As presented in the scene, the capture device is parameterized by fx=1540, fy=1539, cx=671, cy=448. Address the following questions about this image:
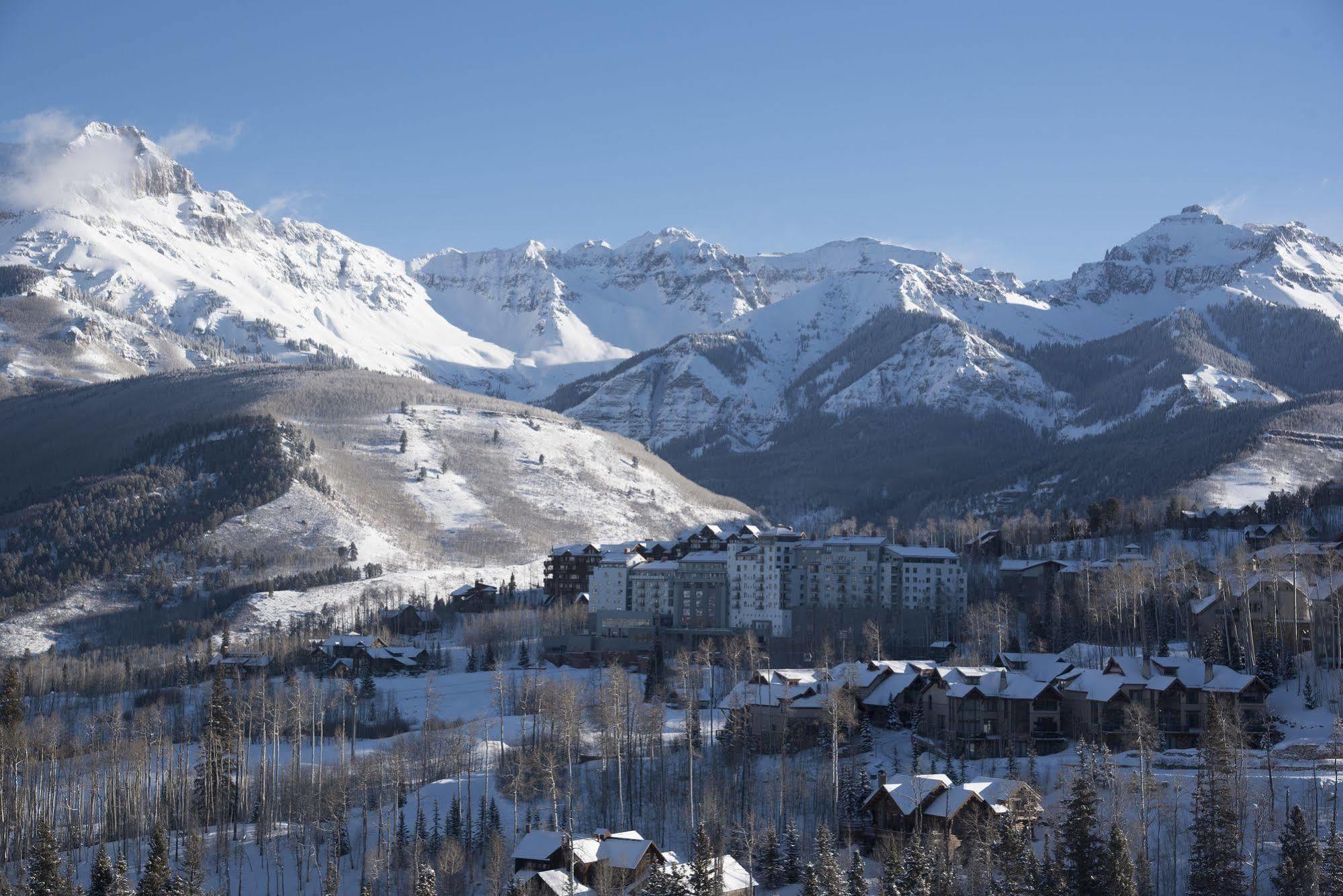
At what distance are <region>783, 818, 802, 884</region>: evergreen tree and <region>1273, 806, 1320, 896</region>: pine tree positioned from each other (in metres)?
22.9

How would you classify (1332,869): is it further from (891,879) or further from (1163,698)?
(1163,698)

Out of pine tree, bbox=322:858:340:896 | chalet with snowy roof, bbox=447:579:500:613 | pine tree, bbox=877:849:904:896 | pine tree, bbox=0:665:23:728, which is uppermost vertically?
chalet with snowy roof, bbox=447:579:500:613

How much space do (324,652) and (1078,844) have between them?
97673mm

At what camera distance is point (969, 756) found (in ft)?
313

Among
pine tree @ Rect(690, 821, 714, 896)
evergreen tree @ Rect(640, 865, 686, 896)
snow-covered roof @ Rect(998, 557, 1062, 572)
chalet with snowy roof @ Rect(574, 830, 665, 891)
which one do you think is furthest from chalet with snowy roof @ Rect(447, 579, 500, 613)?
evergreen tree @ Rect(640, 865, 686, 896)

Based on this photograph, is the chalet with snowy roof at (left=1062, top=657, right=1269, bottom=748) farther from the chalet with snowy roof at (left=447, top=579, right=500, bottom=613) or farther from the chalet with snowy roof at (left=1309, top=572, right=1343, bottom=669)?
the chalet with snowy roof at (left=447, top=579, right=500, bottom=613)

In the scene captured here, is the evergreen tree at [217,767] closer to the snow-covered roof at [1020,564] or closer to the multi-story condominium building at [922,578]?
the multi-story condominium building at [922,578]

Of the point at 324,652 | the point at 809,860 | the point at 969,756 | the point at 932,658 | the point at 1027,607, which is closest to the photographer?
the point at 809,860

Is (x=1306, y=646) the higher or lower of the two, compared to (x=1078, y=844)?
higher

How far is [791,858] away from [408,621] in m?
98.5

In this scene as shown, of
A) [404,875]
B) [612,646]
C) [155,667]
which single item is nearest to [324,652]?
[155,667]

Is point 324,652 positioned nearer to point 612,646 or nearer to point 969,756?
point 612,646

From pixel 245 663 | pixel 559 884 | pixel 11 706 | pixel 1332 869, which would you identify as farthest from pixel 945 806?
pixel 245 663

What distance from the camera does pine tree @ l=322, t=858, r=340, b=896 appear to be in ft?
259
